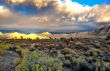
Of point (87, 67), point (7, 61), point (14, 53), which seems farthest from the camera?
point (14, 53)

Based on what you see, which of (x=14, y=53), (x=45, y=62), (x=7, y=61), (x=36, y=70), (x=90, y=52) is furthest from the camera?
(x=90, y=52)

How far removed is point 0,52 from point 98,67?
Answer: 20.8ft

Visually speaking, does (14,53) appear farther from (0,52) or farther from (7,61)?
(7,61)

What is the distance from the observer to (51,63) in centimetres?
1714

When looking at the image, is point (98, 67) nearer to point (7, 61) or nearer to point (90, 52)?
point (7, 61)

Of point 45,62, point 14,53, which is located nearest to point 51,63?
point 45,62

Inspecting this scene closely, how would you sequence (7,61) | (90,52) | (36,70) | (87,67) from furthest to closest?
(90,52)
(87,67)
(7,61)
(36,70)

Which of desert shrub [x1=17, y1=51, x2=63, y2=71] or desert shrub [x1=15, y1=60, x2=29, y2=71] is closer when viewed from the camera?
desert shrub [x1=15, y1=60, x2=29, y2=71]

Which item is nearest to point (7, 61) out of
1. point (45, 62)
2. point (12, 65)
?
point (12, 65)

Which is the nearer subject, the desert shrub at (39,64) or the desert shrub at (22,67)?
the desert shrub at (22,67)

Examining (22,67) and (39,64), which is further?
(39,64)

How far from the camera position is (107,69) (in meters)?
19.6

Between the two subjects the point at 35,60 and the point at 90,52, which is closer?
the point at 35,60

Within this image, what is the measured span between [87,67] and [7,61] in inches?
203
